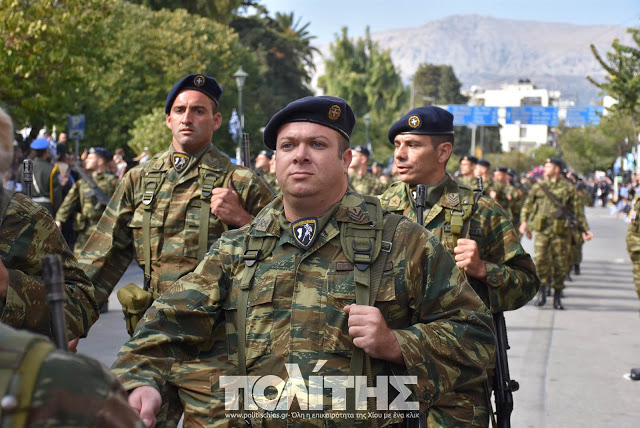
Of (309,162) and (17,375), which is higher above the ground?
(309,162)

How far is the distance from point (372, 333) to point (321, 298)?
24 cm

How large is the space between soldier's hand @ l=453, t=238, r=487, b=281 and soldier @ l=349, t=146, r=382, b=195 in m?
12.3

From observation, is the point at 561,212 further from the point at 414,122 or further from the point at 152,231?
the point at 152,231

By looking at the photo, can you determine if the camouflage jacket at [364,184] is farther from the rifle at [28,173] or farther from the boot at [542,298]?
the rifle at [28,173]

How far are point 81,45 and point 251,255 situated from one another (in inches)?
786

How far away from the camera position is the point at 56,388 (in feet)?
4.93

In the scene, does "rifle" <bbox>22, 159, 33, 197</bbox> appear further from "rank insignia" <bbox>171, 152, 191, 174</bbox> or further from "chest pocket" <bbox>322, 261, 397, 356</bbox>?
"chest pocket" <bbox>322, 261, 397, 356</bbox>

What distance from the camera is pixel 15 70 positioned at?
18734 millimetres

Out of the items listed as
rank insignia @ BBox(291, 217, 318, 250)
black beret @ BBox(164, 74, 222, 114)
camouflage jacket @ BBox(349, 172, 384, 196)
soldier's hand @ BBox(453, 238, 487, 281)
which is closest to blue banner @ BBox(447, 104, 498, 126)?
camouflage jacket @ BBox(349, 172, 384, 196)

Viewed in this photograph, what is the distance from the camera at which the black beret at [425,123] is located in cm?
557

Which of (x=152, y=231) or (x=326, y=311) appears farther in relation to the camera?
(x=152, y=231)

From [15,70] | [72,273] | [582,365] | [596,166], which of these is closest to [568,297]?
[582,365]

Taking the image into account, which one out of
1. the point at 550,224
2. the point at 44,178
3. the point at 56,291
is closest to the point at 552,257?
the point at 550,224

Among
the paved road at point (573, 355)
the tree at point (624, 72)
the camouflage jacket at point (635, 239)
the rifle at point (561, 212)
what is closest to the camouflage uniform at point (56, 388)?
the paved road at point (573, 355)
